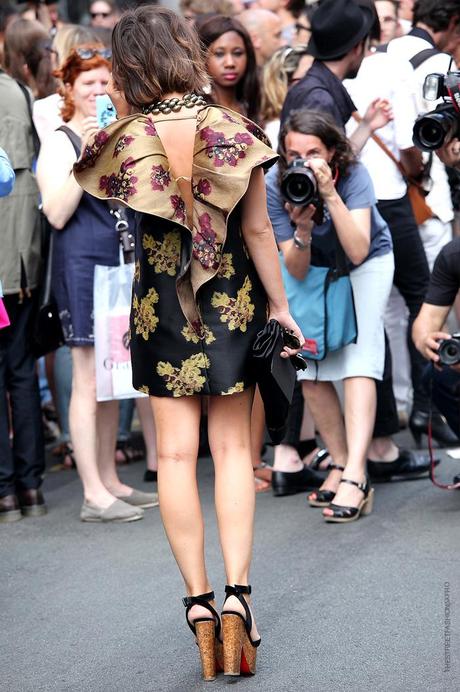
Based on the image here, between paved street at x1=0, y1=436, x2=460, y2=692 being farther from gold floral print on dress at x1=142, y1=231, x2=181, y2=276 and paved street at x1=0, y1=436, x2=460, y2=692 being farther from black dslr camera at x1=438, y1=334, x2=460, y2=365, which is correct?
gold floral print on dress at x1=142, y1=231, x2=181, y2=276

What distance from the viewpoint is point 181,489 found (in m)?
3.71

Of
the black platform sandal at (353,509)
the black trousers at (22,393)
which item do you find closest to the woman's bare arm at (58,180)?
the black trousers at (22,393)

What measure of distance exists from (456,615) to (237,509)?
0.88 metres

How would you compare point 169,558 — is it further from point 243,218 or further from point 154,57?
point 154,57

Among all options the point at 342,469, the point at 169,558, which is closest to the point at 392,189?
the point at 342,469

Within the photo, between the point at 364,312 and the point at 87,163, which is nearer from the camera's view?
the point at 87,163

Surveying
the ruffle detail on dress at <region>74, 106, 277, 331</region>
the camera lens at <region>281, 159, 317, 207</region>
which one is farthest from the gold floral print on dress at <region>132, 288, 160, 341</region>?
the camera lens at <region>281, 159, 317, 207</region>

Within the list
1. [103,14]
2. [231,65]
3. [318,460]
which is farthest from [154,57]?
[103,14]

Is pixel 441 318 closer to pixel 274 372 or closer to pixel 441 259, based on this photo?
pixel 441 259

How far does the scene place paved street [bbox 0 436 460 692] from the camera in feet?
12.2

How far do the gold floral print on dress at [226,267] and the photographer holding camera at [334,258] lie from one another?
4.85 ft

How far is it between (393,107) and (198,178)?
10.4 ft

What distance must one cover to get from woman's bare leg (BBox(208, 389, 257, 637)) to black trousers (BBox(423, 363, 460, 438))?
1838 mm

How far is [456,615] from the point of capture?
160 inches
